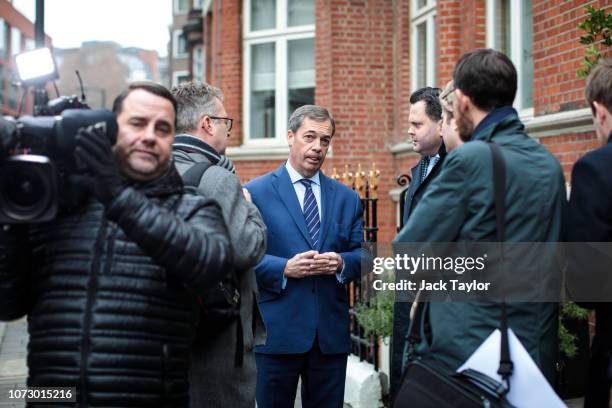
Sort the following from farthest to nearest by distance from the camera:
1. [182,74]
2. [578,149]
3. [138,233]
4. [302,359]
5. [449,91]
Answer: [182,74] → [578,149] → [302,359] → [449,91] → [138,233]

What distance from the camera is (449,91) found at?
3.43 m

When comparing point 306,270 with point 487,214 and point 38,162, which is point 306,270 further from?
point 38,162

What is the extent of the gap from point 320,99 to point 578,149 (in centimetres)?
542

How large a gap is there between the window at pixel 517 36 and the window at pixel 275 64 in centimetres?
406

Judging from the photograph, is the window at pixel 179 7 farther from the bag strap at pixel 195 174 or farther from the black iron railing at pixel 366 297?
the bag strap at pixel 195 174

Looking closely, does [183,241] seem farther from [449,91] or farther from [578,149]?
[578,149]

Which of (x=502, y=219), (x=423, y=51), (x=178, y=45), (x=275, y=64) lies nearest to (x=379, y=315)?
(x=502, y=219)

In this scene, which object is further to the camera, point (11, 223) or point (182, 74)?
point (182, 74)

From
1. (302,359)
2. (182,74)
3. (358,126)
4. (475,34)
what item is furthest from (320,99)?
(182,74)

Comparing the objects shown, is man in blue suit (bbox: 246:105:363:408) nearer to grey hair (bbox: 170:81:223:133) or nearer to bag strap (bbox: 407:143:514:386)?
grey hair (bbox: 170:81:223:133)

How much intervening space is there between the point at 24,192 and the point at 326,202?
236 cm

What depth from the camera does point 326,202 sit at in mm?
4621

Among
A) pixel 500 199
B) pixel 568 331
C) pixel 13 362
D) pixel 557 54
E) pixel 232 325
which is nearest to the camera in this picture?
pixel 500 199

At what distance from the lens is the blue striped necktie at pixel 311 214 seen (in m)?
4.55
